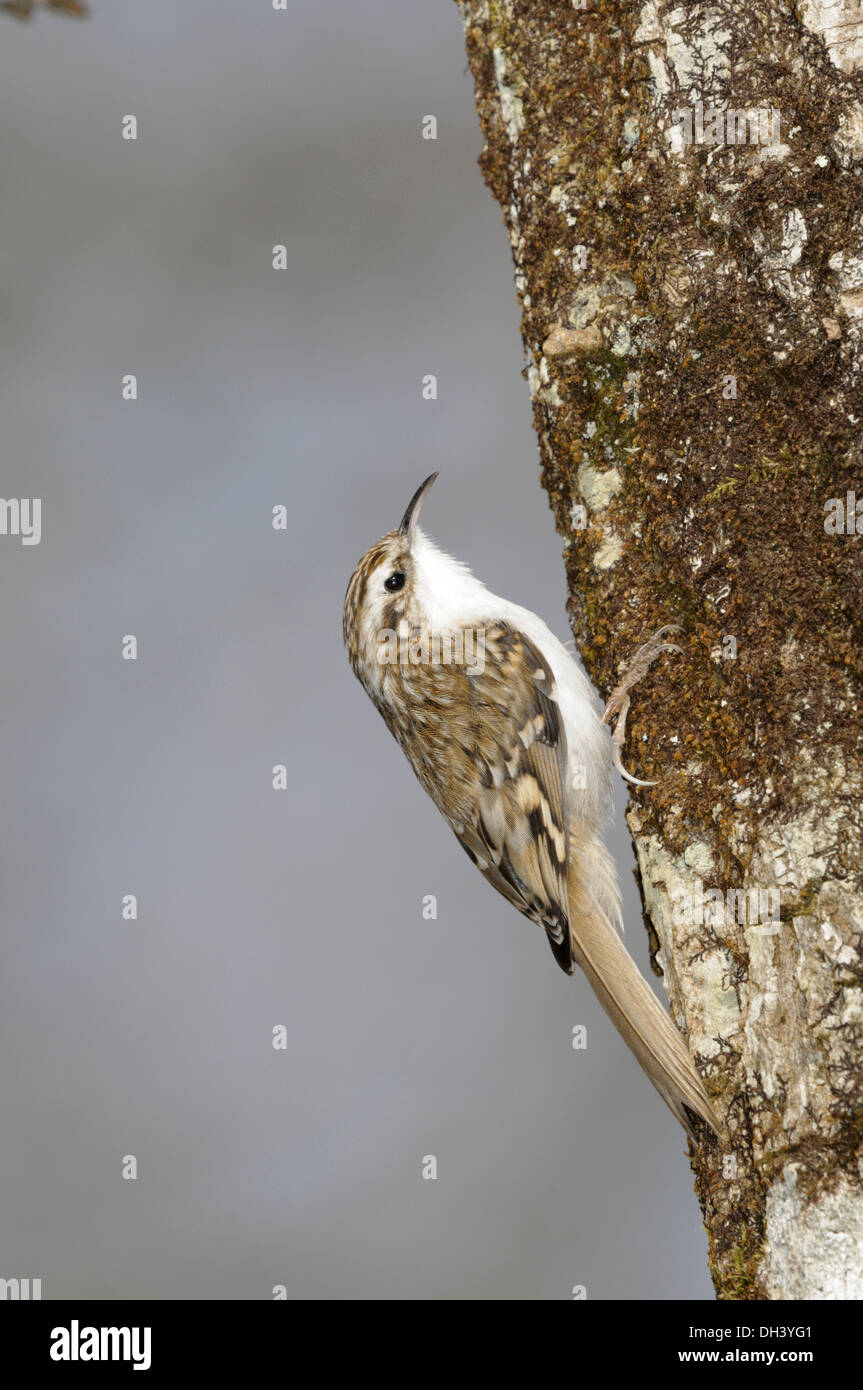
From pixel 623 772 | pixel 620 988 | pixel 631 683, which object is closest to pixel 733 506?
pixel 631 683

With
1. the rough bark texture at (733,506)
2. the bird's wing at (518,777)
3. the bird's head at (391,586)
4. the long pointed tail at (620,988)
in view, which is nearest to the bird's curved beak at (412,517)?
the bird's head at (391,586)

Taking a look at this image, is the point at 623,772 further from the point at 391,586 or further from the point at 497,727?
the point at 391,586

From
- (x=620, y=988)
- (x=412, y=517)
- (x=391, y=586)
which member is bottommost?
(x=620, y=988)

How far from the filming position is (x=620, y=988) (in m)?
1.86

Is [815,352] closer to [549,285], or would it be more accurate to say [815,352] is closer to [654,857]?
[549,285]

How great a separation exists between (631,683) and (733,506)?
282mm

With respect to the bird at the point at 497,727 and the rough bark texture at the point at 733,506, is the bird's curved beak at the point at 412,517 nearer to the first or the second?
the bird at the point at 497,727

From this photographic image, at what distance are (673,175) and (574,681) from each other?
844mm

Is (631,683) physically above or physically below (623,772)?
above

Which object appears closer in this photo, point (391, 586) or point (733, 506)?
point (733, 506)

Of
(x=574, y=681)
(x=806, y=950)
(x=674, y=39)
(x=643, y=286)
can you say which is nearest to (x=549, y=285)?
(x=643, y=286)

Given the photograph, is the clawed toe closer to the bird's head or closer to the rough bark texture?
the rough bark texture

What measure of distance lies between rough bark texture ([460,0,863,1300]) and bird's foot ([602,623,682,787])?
2 centimetres

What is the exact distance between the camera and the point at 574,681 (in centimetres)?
220
